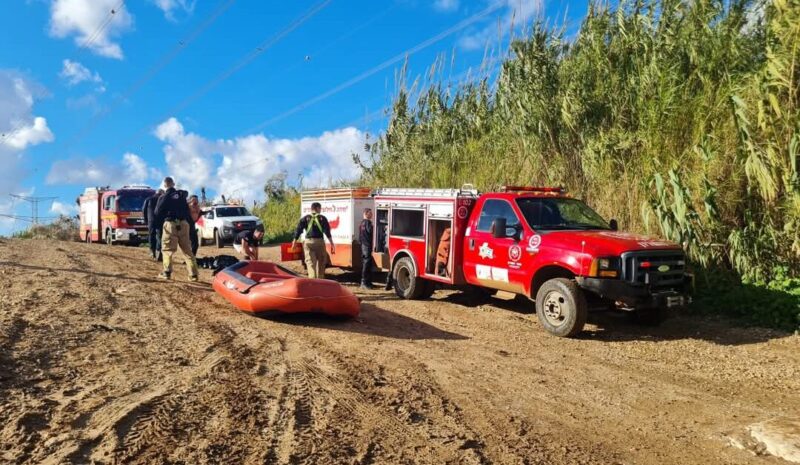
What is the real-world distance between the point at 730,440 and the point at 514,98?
10.4 metres

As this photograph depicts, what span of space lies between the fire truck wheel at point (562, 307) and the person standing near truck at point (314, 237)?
4.62 m

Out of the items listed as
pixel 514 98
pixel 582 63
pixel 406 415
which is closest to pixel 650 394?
pixel 406 415

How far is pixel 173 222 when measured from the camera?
1162 centimetres

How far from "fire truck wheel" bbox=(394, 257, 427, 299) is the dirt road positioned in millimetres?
2129

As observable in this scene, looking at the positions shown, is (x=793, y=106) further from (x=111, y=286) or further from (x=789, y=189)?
(x=111, y=286)

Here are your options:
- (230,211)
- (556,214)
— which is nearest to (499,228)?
(556,214)

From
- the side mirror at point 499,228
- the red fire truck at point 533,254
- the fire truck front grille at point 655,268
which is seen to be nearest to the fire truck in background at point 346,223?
the red fire truck at point 533,254

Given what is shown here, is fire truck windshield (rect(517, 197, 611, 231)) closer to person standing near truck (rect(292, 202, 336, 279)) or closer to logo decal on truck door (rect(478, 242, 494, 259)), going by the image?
logo decal on truck door (rect(478, 242, 494, 259))

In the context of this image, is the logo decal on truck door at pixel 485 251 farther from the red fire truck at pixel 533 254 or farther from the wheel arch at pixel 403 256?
the wheel arch at pixel 403 256

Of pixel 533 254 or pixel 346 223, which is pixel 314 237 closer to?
pixel 346 223

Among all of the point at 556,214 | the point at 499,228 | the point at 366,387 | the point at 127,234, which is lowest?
the point at 366,387

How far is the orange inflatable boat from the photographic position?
330 inches

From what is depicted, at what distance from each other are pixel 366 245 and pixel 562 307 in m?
5.40

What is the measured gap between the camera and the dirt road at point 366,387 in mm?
4207
